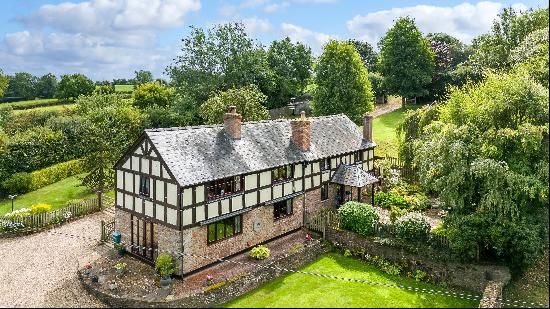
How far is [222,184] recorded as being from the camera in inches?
993

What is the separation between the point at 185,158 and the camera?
24.4 meters

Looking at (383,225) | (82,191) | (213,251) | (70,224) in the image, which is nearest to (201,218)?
(213,251)

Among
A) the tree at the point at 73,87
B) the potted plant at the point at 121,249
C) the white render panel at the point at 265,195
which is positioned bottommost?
the potted plant at the point at 121,249

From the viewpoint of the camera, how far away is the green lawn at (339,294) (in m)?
21.8

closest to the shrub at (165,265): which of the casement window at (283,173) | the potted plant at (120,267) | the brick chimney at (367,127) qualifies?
the potted plant at (120,267)

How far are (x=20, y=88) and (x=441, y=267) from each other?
99.8m

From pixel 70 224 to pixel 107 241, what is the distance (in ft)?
18.6

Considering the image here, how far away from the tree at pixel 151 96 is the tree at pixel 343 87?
78.2 feet

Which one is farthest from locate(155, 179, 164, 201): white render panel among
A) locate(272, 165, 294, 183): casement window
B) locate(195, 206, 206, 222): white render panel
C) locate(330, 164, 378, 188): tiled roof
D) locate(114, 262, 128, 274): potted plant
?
locate(330, 164, 378, 188): tiled roof

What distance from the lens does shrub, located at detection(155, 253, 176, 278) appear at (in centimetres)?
2305

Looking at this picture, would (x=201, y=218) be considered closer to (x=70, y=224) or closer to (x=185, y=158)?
(x=185, y=158)

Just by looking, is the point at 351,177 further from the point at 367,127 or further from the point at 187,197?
the point at 187,197

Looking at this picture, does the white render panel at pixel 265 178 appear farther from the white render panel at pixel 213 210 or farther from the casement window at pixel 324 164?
the casement window at pixel 324 164

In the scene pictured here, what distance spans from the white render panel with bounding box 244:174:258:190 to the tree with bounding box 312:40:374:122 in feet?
95.6
